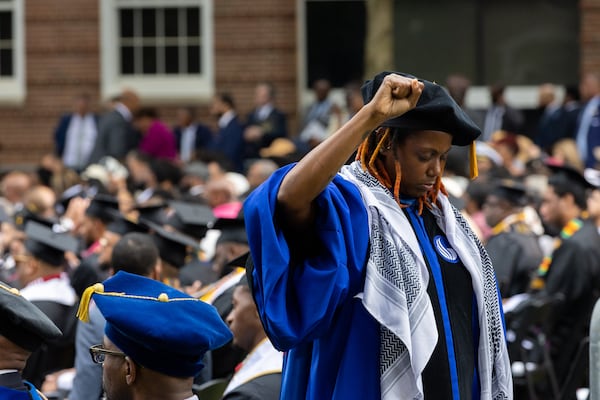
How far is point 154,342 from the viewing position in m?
3.84

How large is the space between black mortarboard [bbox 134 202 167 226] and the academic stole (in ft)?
9.21

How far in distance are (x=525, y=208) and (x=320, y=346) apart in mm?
7764

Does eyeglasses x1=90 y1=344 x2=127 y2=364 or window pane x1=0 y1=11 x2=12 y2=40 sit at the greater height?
window pane x1=0 y1=11 x2=12 y2=40

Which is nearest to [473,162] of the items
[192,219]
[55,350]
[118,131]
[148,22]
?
[55,350]

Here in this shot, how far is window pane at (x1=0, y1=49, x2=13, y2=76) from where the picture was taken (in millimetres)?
19188

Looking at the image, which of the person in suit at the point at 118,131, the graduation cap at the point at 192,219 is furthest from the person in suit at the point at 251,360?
the person in suit at the point at 118,131

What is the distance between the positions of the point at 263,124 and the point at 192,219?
26.1 ft

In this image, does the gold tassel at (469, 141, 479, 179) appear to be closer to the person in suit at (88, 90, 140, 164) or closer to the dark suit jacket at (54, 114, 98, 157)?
the person in suit at (88, 90, 140, 164)

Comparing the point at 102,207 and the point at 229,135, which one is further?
the point at 229,135

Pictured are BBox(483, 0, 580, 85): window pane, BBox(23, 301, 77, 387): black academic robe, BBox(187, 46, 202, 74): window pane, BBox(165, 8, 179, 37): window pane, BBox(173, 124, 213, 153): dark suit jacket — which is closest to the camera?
BBox(23, 301, 77, 387): black academic robe

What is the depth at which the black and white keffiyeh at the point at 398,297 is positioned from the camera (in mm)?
3824

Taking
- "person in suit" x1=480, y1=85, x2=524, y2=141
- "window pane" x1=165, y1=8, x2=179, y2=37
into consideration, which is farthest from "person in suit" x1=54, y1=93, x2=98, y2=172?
"person in suit" x1=480, y1=85, x2=524, y2=141

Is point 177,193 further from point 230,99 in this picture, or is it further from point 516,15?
point 516,15

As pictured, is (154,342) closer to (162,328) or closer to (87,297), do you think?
(162,328)
